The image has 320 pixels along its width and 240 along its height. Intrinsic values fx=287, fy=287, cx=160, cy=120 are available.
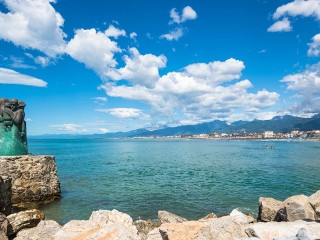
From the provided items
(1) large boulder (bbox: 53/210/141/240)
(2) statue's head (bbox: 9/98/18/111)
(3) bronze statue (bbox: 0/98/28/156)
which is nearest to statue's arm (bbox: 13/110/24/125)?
(3) bronze statue (bbox: 0/98/28/156)

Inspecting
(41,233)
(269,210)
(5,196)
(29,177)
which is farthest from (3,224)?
(269,210)


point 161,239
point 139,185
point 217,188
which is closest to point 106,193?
point 139,185

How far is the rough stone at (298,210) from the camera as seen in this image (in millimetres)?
13539

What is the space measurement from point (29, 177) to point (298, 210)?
1805 cm

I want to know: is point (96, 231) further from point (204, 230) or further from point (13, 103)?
point (13, 103)

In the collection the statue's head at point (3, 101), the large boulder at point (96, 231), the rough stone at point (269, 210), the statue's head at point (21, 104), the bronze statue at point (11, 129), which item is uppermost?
the statue's head at point (3, 101)

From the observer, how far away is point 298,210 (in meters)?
13.6

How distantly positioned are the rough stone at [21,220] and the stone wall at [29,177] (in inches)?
339

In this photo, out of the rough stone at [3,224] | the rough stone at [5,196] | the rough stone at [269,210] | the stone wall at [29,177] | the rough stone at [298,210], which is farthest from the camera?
the stone wall at [29,177]

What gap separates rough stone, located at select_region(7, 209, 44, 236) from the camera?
11.9 m

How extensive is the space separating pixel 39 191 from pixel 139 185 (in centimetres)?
1261

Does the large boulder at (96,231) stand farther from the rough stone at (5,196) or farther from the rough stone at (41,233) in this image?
the rough stone at (5,196)

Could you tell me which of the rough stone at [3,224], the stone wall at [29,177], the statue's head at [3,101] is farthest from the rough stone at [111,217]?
the statue's head at [3,101]

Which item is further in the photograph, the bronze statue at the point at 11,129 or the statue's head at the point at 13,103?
the statue's head at the point at 13,103
